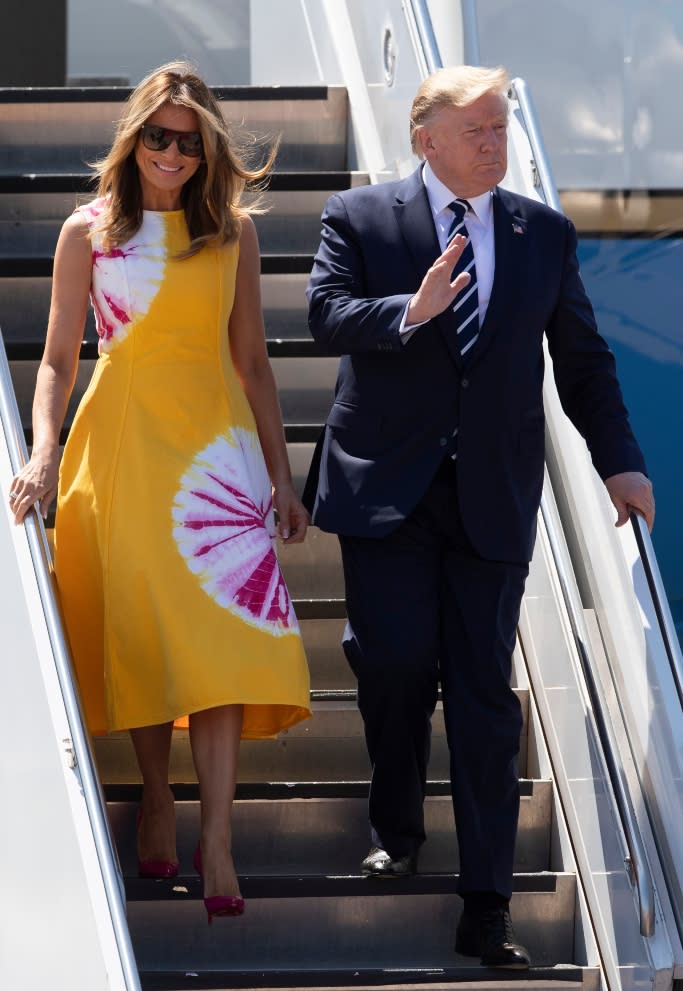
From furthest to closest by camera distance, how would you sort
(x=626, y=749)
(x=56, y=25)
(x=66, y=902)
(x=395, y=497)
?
(x=56, y=25), (x=626, y=749), (x=395, y=497), (x=66, y=902)

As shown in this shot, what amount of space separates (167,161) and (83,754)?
1.19 metres

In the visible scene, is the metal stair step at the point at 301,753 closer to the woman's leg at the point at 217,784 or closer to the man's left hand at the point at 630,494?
the woman's leg at the point at 217,784

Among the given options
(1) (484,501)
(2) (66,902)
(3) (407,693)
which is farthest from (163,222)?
(2) (66,902)

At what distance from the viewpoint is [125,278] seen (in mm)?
3309

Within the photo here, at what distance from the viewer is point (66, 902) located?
113 inches

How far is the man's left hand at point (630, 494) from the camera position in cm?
328

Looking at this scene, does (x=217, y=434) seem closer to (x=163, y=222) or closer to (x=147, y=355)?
(x=147, y=355)

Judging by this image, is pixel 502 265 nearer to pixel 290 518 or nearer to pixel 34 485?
pixel 290 518

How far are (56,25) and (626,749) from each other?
5670mm

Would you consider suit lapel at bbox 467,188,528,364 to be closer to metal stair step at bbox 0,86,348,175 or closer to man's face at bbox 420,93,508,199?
man's face at bbox 420,93,508,199

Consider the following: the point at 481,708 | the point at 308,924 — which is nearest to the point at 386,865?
the point at 308,924

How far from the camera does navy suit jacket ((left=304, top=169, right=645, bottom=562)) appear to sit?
3.22 metres

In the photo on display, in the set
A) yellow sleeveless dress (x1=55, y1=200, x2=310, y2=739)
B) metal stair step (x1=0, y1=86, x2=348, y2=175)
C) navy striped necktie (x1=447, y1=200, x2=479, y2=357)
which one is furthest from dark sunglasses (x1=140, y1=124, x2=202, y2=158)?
metal stair step (x1=0, y1=86, x2=348, y2=175)

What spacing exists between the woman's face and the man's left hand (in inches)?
41.3
